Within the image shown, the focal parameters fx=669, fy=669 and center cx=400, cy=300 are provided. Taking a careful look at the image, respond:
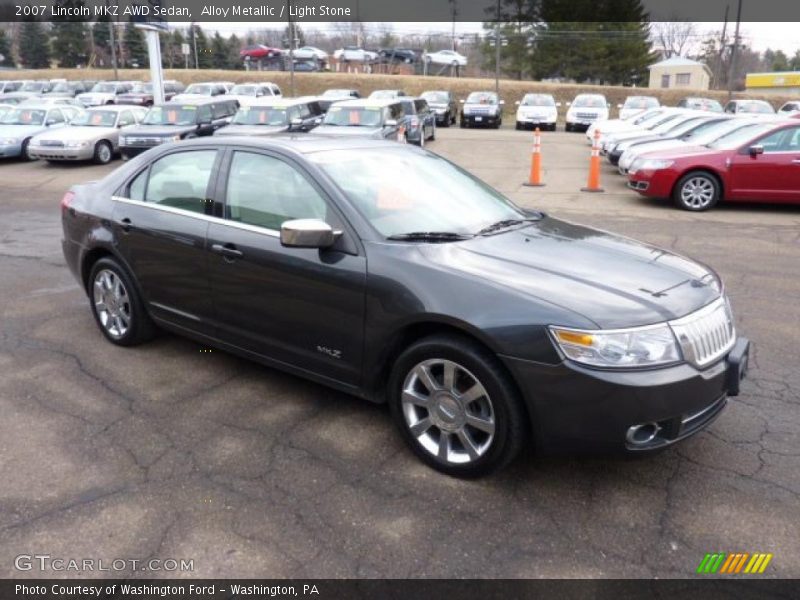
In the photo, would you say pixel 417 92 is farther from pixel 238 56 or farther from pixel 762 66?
pixel 762 66

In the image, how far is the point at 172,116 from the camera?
18.0 meters

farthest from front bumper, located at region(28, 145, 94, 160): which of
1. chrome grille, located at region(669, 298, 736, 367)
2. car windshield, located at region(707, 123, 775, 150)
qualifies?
chrome grille, located at region(669, 298, 736, 367)

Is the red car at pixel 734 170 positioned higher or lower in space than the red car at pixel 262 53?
lower

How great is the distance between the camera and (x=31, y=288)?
662 centimetres

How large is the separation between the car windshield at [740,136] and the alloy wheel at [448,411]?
9.22 m

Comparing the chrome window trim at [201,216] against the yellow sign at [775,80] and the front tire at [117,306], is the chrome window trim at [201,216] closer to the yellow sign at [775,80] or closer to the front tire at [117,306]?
the front tire at [117,306]

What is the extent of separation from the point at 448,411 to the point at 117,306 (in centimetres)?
291

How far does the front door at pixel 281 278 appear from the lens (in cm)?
354

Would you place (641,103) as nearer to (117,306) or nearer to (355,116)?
(355,116)

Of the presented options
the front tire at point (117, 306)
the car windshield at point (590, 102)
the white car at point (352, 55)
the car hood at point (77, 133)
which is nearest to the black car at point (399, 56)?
the white car at point (352, 55)

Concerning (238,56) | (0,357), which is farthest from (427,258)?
(238,56)

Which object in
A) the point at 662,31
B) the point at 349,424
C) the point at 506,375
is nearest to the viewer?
the point at 506,375

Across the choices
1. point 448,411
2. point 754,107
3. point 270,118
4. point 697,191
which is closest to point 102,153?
point 270,118

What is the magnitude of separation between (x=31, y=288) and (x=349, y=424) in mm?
4437
